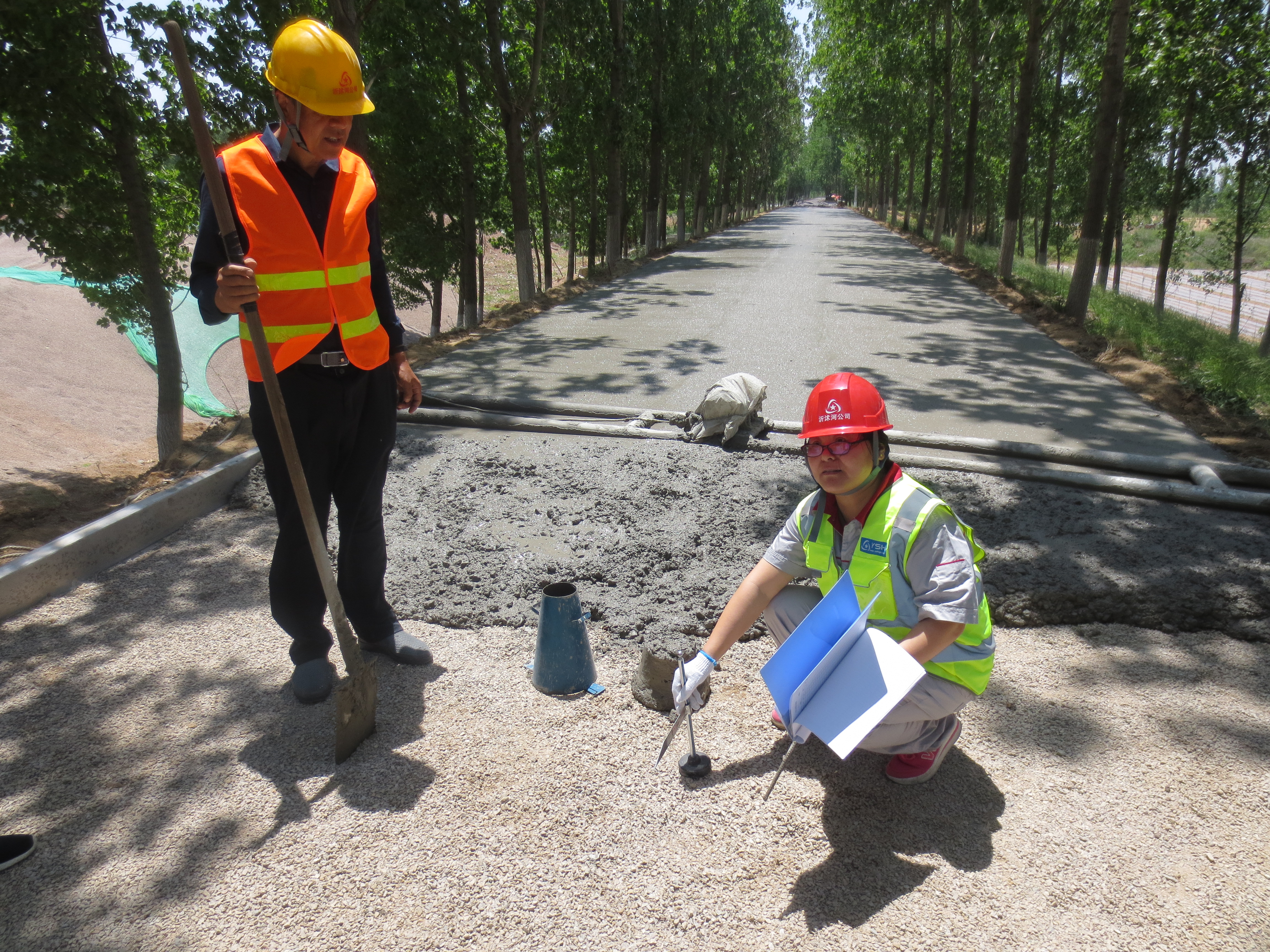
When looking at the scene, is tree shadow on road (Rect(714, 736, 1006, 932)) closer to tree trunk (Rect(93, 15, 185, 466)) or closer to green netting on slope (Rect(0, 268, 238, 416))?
tree trunk (Rect(93, 15, 185, 466))

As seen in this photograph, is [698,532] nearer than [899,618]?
No

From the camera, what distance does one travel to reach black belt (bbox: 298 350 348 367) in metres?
2.62

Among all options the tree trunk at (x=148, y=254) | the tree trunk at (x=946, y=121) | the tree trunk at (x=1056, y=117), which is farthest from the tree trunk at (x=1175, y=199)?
the tree trunk at (x=148, y=254)

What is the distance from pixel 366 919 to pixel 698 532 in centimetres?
245

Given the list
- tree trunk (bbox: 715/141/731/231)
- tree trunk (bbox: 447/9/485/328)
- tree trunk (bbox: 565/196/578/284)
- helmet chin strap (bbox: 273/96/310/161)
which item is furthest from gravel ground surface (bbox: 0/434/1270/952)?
tree trunk (bbox: 715/141/731/231)

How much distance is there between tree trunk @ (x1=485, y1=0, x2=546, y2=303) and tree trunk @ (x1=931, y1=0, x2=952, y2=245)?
35.6 feet

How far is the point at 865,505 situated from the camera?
2.40m

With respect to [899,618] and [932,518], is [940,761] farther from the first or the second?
[932,518]

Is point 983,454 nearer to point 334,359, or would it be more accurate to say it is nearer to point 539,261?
point 334,359

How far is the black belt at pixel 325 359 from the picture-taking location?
2617 mm

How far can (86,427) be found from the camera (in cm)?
1786

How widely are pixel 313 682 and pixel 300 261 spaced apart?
1.46 metres

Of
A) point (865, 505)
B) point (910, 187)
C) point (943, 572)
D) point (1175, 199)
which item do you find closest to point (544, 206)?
point (1175, 199)

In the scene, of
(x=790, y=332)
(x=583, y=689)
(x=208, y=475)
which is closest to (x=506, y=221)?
(x=790, y=332)
